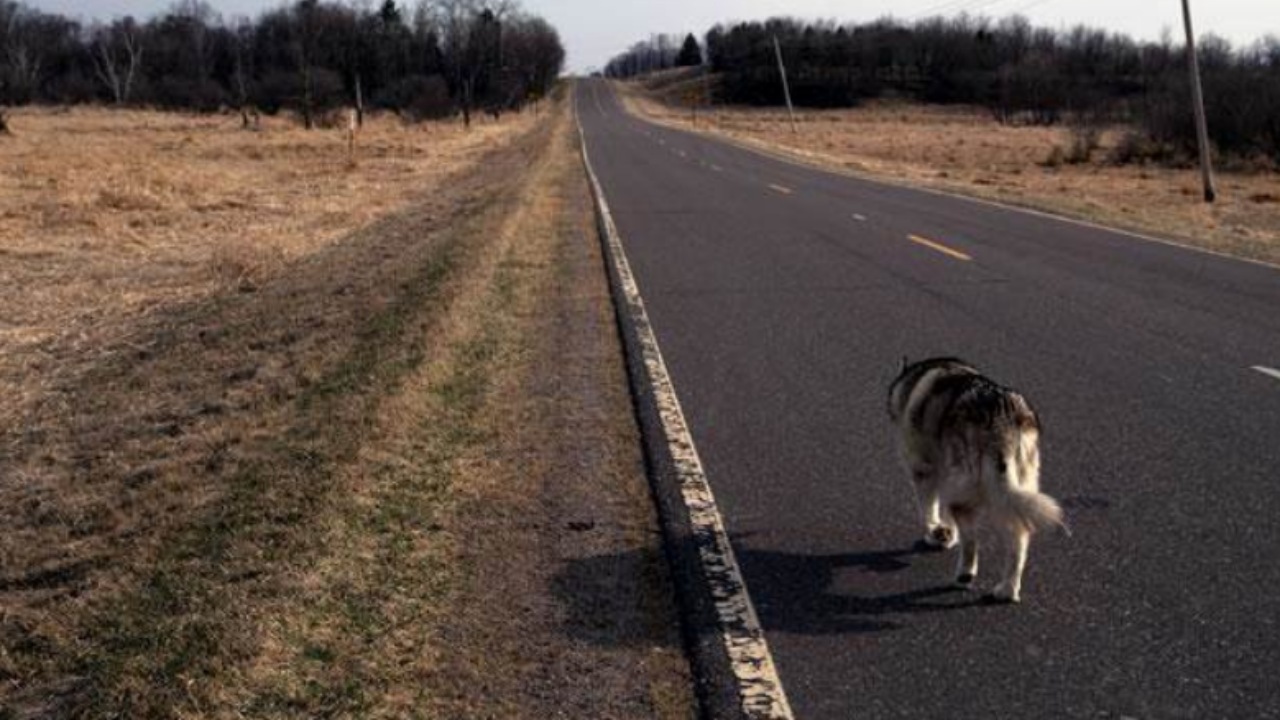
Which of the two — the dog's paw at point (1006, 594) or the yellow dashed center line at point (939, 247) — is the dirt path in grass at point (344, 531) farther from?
the yellow dashed center line at point (939, 247)

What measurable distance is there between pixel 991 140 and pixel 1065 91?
42.2 m

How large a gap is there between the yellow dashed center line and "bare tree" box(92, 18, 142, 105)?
9598 cm

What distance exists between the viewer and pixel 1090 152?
4550 centimetres

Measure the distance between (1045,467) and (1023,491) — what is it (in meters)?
1.98

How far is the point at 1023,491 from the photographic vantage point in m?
4.11

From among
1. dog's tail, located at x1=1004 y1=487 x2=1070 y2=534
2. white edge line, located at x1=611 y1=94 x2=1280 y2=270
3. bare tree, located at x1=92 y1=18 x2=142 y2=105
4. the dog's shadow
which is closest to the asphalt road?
the dog's shadow

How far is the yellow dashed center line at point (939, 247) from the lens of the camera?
46.0 feet

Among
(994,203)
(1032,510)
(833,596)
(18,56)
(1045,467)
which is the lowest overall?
(833,596)

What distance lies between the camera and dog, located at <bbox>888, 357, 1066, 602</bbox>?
4141 millimetres

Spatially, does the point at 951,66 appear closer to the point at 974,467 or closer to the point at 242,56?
the point at 242,56

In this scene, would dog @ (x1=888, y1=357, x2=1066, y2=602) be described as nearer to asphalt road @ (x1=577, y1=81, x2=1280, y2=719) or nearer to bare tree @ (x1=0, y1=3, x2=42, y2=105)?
asphalt road @ (x1=577, y1=81, x2=1280, y2=719)

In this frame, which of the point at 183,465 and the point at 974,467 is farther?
the point at 183,465

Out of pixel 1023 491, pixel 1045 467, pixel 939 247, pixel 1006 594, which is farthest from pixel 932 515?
pixel 939 247

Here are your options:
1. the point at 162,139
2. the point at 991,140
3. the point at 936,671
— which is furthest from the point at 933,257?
the point at 991,140
